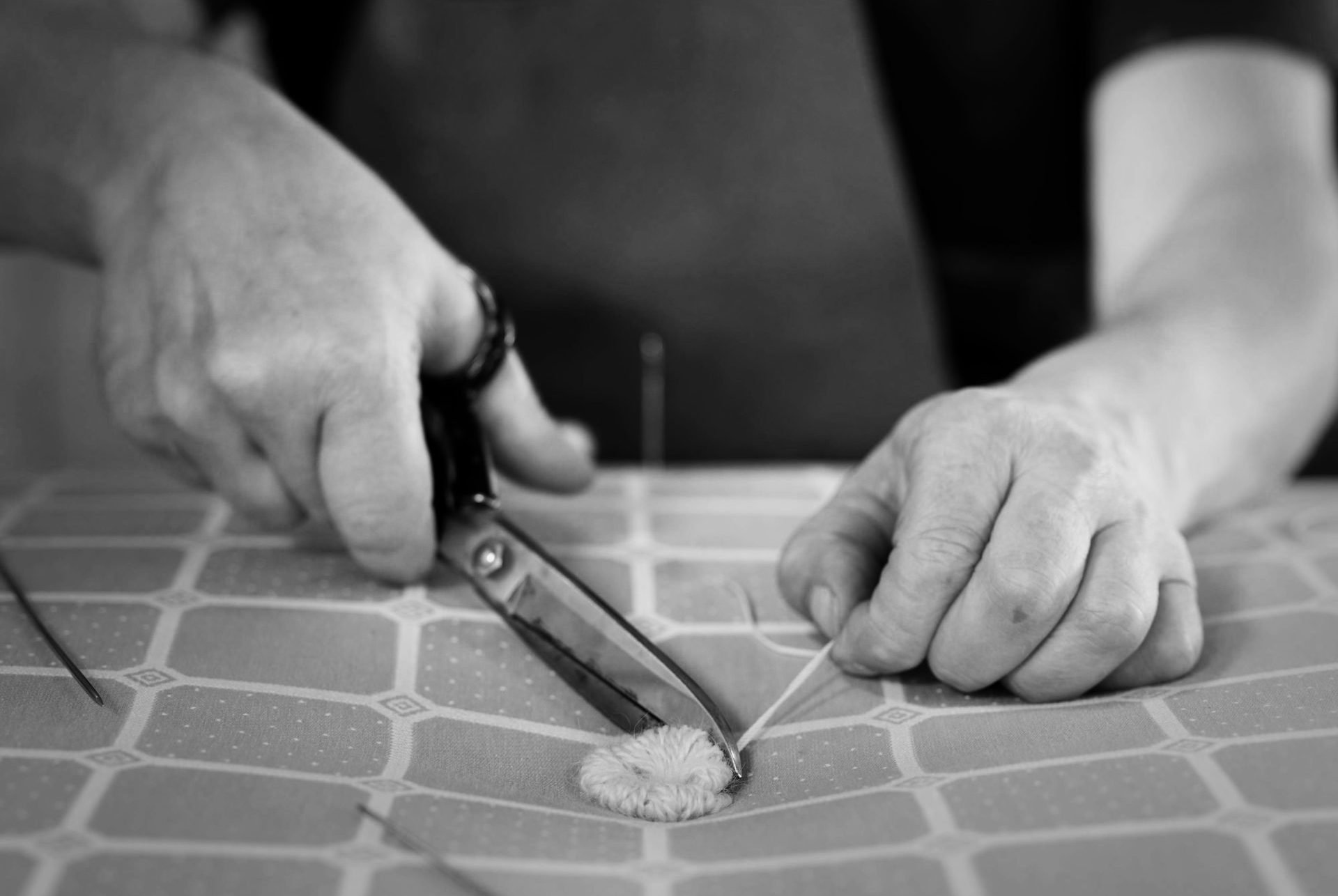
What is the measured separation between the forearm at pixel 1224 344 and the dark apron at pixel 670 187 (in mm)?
207

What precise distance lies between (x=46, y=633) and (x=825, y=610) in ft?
1.11

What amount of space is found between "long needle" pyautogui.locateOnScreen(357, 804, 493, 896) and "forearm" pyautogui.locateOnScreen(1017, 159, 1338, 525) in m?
0.38

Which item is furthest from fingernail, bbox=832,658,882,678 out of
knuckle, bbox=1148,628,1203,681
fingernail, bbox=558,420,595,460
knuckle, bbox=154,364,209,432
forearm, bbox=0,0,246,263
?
forearm, bbox=0,0,246,263

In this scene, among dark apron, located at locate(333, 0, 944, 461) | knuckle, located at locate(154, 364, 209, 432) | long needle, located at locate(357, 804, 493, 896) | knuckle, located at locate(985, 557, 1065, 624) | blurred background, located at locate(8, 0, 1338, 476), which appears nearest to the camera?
long needle, located at locate(357, 804, 493, 896)

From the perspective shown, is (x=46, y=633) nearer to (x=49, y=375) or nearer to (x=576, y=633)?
(x=576, y=633)

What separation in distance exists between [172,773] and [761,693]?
240 millimetres

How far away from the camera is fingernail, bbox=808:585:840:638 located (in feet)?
1.87

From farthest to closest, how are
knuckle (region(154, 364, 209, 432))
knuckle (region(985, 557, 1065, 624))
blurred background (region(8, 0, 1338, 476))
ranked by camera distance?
blurred background (region(8, 0, 1338, 476)) → knuckle (region(154, 364, 209, 432)) → knuckle (region(985, 557, 1065, 624))

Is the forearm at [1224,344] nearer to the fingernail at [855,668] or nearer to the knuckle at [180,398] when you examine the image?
the fingernail at [855,668]

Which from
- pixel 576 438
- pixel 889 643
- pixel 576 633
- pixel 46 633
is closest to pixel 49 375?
pixel 576 438

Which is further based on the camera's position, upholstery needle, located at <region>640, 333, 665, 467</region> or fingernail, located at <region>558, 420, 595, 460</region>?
upholstery needle, located at <region>640, 333, 665, 467</region>

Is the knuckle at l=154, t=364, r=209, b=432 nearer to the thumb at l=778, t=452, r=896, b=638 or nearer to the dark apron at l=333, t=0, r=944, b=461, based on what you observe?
the thumb at l=778, t=452, r=896, b=638

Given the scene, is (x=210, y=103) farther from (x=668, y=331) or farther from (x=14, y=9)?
(x=668, y=331)

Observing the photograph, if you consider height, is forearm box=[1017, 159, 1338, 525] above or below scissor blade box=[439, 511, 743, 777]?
above
